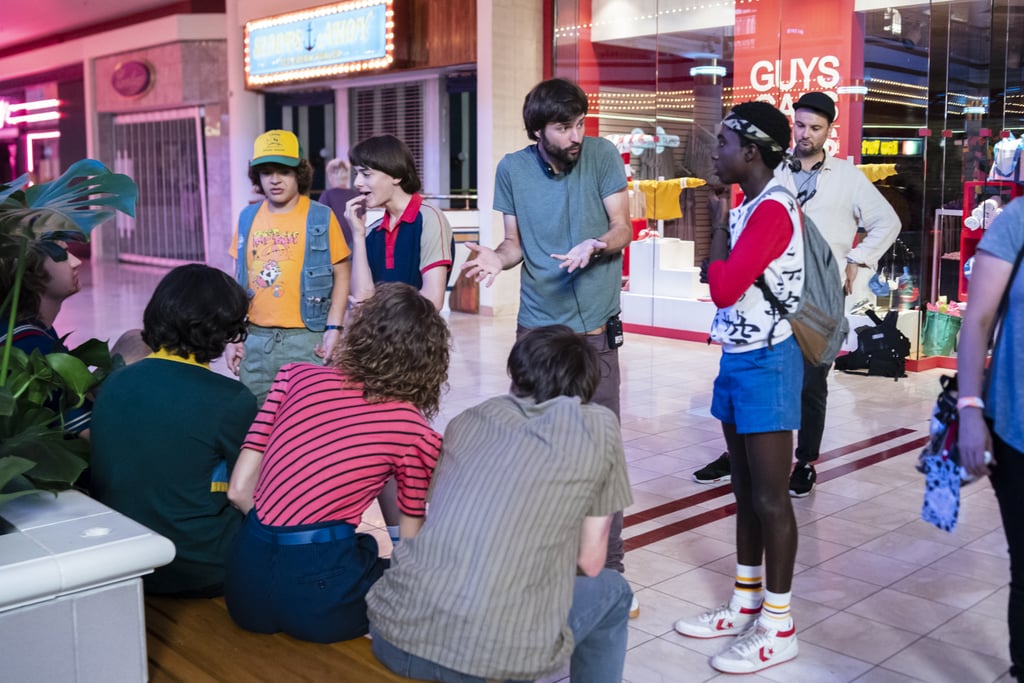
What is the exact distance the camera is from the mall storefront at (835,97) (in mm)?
7156

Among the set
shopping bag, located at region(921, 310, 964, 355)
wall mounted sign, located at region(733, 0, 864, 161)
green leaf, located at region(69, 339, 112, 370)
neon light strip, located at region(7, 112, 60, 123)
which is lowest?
shopping bag, located at region(921, 310, 964, 355)

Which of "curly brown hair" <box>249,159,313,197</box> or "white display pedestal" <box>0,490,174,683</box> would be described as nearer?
"white display pedestal" <box>0,490,174,683</box>

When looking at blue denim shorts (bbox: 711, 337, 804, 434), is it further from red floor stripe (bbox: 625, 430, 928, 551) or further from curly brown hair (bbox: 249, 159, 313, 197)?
curly brown hair (bbox: 249, 159, 313, 197)

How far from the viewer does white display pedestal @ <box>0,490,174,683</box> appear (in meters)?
1.54

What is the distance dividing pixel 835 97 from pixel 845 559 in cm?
519

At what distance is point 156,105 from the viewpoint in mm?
15133

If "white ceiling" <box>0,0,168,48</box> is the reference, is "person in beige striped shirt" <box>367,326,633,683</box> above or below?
below

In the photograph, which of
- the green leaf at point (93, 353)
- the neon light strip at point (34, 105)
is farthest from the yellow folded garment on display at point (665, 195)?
the neon light strip at point (34, 105)

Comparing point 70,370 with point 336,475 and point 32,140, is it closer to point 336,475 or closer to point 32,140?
point 336,475

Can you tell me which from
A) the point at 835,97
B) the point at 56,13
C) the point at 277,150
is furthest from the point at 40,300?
the point at 56,13

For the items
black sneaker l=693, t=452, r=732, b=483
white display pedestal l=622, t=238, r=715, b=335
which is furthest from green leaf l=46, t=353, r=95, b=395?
white display pedestal l=622, t=238, r=715, b=335

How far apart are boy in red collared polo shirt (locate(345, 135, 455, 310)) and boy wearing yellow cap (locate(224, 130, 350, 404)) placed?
0.50 ft

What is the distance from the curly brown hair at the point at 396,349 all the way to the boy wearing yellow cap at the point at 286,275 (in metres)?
1.27

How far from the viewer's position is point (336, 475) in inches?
77.5
